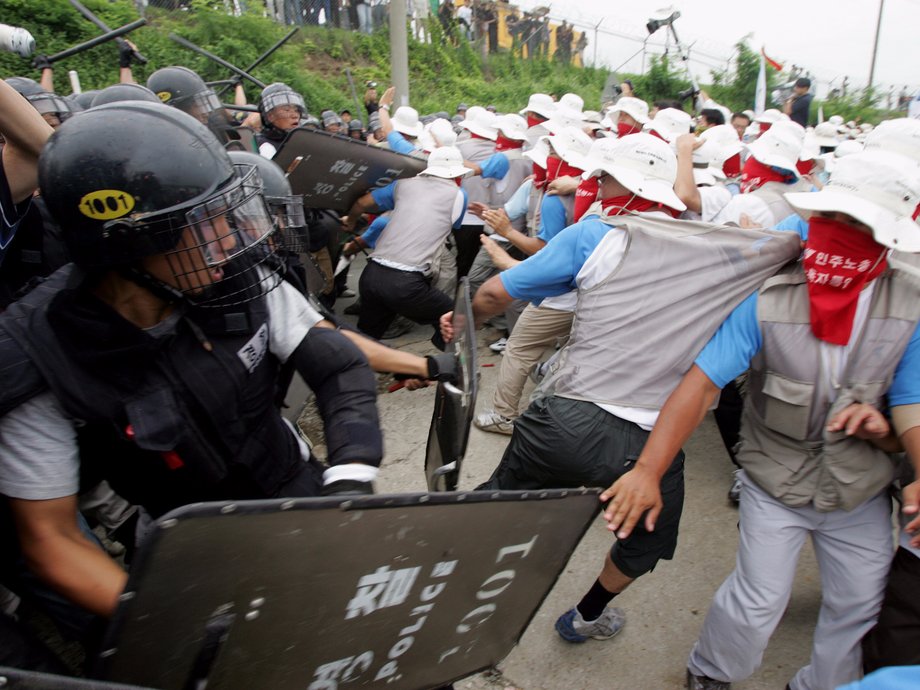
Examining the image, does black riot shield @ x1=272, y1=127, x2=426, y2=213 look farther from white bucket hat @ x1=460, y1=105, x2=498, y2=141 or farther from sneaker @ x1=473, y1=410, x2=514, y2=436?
white bucket hat @ x1=460, y1=105, x2=498, y2=141

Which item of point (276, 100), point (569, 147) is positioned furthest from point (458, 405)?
point (276, 100)

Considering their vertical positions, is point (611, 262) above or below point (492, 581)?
above

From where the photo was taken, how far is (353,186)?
493 centimetres

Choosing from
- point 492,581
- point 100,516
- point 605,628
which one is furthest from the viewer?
point 100,516

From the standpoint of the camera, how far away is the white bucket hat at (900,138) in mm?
2826

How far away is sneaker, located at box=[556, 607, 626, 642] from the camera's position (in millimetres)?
2709

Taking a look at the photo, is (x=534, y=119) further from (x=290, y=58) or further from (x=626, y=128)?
(x=290, y=58)

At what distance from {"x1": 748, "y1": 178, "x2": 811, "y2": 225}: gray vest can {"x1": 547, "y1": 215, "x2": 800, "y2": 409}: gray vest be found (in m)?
1.68

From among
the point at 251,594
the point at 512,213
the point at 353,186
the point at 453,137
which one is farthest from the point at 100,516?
the point at 453,137

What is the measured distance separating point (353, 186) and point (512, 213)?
1449 mm

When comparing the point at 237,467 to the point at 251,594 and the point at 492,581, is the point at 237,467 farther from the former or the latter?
the point at 492,581

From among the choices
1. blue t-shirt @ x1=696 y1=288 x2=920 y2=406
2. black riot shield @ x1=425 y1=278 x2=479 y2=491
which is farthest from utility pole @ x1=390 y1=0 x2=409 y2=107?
blue t-shirt @ x1=696 y1=288 x2=920 y2=406

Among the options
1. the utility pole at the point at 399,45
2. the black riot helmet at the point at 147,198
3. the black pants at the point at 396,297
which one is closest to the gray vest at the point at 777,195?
the black pants at the point at 396,297

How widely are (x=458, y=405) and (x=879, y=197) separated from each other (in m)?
1.35
